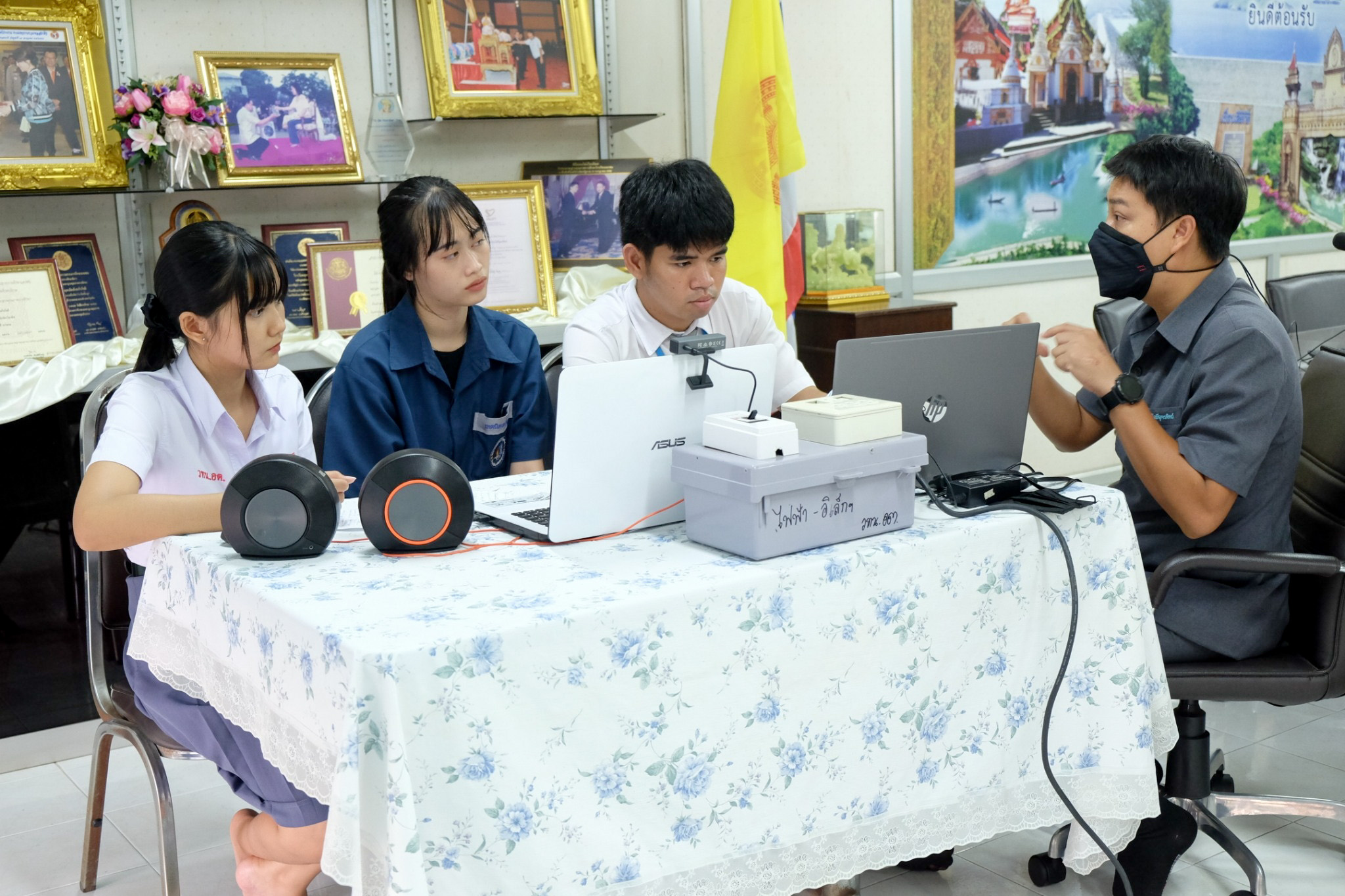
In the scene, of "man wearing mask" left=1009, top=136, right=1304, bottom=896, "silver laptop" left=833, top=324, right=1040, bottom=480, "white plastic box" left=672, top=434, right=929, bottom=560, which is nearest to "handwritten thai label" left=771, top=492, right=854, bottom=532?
"white plastic box" left=672, top=434, right=929, bottom=560

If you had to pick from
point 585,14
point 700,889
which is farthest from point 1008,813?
point 585,14

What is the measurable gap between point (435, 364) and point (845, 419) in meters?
0.93

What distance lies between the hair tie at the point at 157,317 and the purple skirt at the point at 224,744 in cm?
40

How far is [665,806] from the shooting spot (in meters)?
1.36

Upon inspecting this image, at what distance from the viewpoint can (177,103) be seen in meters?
2.87

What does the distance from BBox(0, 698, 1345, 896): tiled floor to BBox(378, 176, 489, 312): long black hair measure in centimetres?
115

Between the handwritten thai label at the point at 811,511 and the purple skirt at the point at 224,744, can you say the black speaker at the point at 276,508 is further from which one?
the handwritten thai label at the point at 811,511

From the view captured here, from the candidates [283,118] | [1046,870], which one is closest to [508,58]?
[283,118]

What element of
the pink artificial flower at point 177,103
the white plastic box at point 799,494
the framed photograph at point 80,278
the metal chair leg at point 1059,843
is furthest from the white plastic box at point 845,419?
the framed photograph at point 80,278

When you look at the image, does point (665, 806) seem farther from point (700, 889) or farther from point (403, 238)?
point (403, 238)

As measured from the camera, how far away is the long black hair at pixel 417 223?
2176mm

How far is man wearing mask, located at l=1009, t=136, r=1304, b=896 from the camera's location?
1.91 meters

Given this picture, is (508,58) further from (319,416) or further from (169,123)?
(319,416)

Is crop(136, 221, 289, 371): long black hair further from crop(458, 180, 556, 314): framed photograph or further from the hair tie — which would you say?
crop(458, 180, 556, 314): framed photograph
